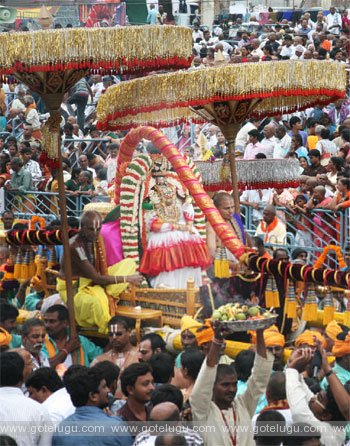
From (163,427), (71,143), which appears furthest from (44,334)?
(71,143)

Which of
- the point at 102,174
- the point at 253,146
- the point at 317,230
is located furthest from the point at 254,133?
the point at 317,230

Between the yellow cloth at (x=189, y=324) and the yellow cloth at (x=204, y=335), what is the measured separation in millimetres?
74

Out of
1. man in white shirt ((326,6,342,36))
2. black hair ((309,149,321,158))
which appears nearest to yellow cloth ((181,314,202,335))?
black hair ((309,149,321,158))

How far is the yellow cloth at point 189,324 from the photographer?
9.79 meters

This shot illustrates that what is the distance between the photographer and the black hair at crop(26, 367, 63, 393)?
7902mm

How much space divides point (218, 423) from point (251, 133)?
34.9ft

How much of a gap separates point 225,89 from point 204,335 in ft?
8.34

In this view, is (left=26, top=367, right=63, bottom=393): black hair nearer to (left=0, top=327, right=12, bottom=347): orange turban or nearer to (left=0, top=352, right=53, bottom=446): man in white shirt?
(left=0, top=352, right=53, bottom=446): man in white shirt

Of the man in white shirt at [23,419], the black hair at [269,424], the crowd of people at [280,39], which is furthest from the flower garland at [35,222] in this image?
the crowd of people at [280,39]

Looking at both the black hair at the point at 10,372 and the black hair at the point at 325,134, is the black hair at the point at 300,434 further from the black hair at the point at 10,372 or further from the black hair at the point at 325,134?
the black hair at the point at 325,134

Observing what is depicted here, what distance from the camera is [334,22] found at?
2694 cm

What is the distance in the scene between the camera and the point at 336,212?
1321 cm

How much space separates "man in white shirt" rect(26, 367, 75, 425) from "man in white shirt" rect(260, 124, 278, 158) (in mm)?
9710

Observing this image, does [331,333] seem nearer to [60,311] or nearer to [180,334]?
[180,334]
